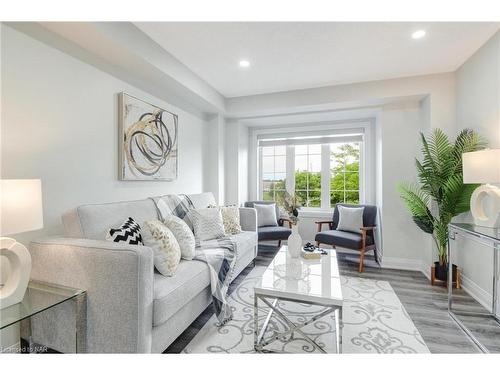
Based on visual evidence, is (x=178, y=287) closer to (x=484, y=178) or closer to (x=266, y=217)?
(x=484, y=178)

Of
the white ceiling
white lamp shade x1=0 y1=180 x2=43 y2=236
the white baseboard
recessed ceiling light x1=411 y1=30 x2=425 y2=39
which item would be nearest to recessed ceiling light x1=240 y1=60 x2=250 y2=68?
the white ceiling

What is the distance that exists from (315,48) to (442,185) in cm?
201

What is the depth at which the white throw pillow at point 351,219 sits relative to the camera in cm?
359

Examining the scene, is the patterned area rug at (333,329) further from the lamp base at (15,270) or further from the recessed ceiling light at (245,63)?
the recessed ceiling light at (245,63)

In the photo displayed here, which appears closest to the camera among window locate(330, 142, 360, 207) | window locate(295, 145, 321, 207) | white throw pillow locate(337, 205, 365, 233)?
white throw pillow locate(337, 205, 365, 233)

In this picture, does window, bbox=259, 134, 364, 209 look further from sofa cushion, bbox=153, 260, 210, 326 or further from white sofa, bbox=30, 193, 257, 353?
white sofa, bbox=30, 193, 257, 353

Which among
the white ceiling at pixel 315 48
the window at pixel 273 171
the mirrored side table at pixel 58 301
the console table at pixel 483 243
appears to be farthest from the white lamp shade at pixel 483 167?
the mirrored side table at pixel 58 301

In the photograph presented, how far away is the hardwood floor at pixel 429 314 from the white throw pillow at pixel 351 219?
1.79 ft

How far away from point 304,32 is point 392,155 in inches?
83.6

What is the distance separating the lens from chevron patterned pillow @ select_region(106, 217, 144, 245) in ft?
5.52

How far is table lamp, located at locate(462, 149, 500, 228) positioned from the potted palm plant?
395 millimetres
